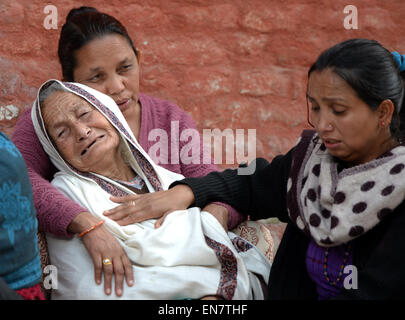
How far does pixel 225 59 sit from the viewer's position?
4.43 meters

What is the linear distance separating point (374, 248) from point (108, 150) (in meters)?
1.29

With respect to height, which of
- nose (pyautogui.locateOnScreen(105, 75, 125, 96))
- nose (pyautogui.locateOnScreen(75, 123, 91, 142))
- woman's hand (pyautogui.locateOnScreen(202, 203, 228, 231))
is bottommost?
woman's hand (pyautogui.locateOnScreen(202, 203, 228, 231))

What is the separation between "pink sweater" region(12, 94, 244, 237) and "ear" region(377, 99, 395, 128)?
2.82 feet

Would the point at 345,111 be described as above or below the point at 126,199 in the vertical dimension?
above

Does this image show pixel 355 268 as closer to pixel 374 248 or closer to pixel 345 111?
pixel 374 248

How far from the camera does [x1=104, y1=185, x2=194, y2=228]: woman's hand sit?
8.13 feet

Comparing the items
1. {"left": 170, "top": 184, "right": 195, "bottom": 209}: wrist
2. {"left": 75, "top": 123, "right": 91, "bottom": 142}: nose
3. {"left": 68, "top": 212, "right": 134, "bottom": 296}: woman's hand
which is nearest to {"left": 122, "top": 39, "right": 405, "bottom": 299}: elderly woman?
{"left": 170, "top": 184, "right": 195, "bottom": 209}: wrist

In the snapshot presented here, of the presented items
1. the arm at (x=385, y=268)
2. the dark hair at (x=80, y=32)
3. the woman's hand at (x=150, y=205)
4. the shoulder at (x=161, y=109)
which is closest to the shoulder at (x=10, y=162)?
the woman's hand at (x=150, y=205)

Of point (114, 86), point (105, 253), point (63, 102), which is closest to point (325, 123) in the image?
point (105, 253)

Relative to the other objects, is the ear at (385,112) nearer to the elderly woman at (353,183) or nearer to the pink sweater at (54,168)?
the elderly woman at (353,183)

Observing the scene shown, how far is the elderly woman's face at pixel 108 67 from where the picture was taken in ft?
10.2

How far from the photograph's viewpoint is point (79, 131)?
2559 millimetres

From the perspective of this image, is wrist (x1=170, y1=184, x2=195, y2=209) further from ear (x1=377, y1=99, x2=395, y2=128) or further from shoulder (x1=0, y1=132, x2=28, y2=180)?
ear (x1=377, y1=99, x2=395, y2=128)

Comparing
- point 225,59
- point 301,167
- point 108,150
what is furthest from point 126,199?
point 225,59
